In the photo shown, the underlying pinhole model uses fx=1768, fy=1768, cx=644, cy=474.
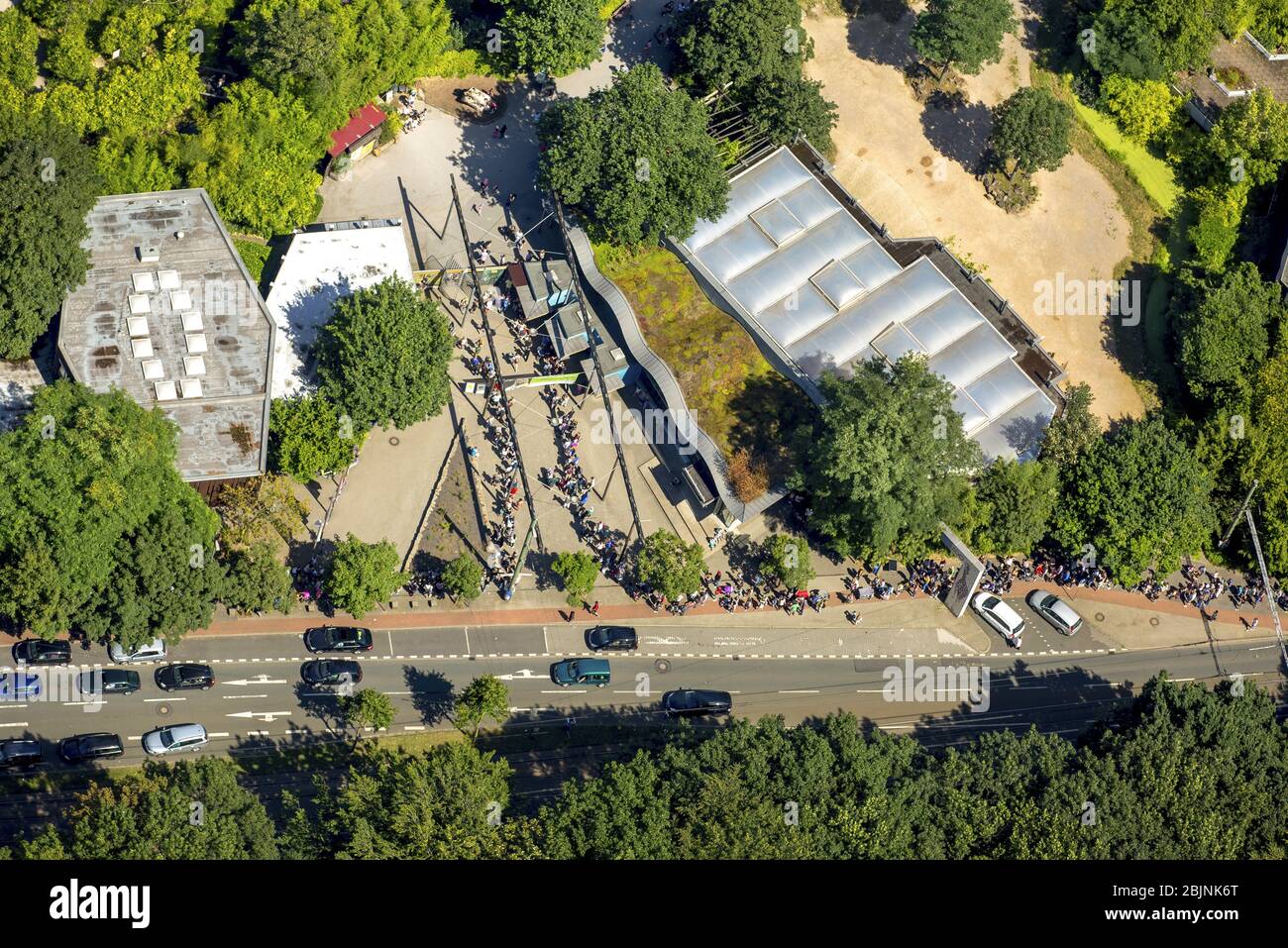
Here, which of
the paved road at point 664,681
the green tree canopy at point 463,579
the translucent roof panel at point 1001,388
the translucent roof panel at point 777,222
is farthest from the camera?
the translucent roof panel at point 777,222

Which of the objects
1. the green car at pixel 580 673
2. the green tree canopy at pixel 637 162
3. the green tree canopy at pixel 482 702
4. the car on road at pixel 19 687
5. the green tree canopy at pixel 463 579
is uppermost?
the green tree canopy at pixel 637 162

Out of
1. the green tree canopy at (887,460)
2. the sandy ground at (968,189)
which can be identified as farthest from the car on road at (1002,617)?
the sandy ground at (968,189)

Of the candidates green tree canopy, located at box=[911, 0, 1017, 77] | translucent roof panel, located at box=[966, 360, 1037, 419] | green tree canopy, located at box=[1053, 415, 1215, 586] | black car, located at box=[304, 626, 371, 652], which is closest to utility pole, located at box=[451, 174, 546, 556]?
black car, located at box=[304, 626, 371, 652]

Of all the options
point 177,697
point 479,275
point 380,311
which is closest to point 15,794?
point 177,697

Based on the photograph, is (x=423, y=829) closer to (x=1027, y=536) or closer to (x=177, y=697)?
(x=177, y=697)

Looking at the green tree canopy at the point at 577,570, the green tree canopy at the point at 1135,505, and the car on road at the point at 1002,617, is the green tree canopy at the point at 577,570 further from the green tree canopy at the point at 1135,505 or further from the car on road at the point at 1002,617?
the green tree canopy at the point at 1135,505

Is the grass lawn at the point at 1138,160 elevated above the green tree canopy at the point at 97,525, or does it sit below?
above

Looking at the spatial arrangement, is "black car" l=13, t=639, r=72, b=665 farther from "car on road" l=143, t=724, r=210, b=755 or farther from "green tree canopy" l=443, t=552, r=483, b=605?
"green tree canopy" l=443, t=552, r=483, b=605
